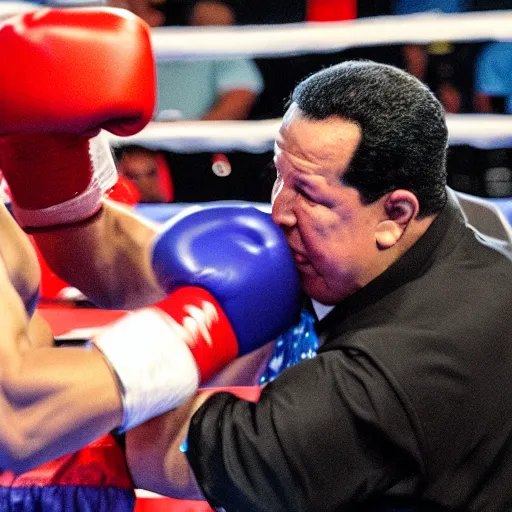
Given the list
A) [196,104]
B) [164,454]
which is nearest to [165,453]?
[164,454]

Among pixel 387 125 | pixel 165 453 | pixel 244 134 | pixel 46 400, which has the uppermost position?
pixel 387 125

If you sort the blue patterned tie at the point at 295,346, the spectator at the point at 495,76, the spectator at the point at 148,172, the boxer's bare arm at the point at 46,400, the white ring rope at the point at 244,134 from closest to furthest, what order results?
the boxer's bare arm at the point at 46,400 → the blue patterned tie at the point at 295,346 → the white ring rope at the point at 244,134 → the spectator at the point at 495,76 → the spectator at the point at 148,172

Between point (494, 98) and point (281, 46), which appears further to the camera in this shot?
point (494, 98)

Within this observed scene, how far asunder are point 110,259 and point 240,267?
45 centimetres

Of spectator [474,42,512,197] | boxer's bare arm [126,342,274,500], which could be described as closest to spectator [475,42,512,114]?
spectator [474,42,512,197]

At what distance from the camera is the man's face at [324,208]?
1.03m

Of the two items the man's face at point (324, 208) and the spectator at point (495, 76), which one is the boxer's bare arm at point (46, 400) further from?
the spectator at point (495, 76)

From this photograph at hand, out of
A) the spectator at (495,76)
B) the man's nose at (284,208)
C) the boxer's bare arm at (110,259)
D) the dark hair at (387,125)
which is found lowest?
the spectator at (495,76)

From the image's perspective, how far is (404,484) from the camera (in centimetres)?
95

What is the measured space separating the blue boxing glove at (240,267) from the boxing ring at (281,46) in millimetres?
1279

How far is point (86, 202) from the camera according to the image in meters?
1.28

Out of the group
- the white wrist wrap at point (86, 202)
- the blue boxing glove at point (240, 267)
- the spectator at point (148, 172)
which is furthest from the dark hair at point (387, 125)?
the spectator at point (148, 172)

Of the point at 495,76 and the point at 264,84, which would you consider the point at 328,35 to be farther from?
the point at 495,76

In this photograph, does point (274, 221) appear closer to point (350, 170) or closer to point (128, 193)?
point (350, 170)
